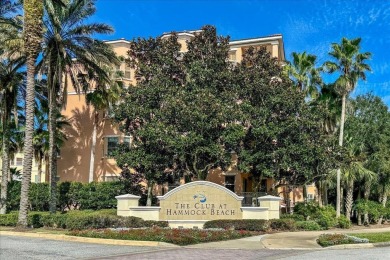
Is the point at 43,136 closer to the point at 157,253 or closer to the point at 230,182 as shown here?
the point at 230,182

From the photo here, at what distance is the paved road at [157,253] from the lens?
13062 mm

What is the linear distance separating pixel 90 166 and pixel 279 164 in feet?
58.0

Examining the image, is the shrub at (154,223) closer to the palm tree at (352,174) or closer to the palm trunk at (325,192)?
the palm tree at (352,174)

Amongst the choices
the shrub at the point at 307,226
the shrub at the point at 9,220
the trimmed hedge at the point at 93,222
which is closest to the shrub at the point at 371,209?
the shrub at the point at 307,226

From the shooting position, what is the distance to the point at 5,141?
30.9 m

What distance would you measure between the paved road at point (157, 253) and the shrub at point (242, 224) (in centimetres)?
630

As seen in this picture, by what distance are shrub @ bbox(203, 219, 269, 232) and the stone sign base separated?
139cm

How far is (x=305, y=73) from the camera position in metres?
33.4

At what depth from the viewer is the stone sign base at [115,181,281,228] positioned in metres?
23.7

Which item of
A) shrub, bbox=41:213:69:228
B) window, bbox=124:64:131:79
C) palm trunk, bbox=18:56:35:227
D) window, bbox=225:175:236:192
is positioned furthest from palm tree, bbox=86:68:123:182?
shrub, bbox=41:213:69:228

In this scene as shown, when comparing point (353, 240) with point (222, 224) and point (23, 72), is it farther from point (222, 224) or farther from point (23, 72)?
point (23, 72)

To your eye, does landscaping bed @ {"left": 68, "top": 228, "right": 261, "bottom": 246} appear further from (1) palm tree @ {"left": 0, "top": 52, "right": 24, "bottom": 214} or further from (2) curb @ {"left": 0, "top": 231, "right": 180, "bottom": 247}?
(1) palm tree @ {"left": 0, "top": 52, "right": 24, "bottom": 214}

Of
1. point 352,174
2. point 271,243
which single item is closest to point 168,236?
point 271,243

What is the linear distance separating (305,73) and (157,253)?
2316 centimetres
